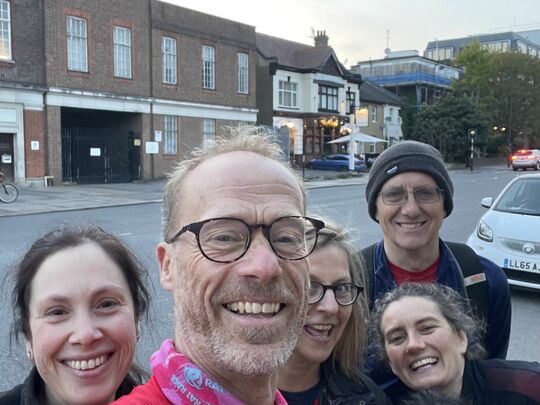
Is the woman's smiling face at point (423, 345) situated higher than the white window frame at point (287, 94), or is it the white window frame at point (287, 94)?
the white window frame at point (287, 94)

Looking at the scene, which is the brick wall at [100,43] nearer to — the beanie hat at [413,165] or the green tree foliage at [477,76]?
the beanie hat at [413,165]

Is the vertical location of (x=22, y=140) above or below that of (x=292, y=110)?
below

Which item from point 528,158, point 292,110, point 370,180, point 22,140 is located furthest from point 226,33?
point 370,180

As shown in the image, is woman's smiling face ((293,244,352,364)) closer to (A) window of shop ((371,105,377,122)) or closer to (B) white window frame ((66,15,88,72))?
(B) white window frame ((66,15,88,72))

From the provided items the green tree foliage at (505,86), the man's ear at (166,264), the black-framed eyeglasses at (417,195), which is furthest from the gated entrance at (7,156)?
the green tree foliage at (505,86)

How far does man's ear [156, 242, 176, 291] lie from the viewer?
1.55 meters

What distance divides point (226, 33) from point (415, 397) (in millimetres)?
32034

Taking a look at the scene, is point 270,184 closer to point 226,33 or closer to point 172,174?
point 172,174

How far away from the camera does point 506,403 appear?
194 cm

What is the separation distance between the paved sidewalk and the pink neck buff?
47.1 ft

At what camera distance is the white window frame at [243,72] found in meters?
33.3

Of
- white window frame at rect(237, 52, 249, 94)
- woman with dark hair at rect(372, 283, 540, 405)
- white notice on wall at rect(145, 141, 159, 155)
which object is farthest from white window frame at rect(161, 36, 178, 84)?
woman with dark hair at rect(372, 283, 540, 405)

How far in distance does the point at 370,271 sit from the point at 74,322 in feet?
4.39

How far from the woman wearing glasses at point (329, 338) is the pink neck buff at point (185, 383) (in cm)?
72
